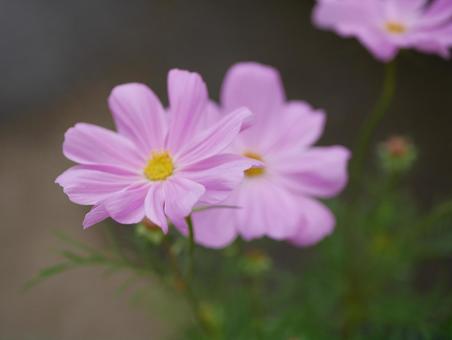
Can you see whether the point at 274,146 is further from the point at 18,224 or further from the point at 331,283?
the point at 18,224

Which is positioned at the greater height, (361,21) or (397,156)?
(361,21)

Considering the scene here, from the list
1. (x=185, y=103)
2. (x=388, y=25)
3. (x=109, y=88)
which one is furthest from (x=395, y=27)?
(x=109, y=88)

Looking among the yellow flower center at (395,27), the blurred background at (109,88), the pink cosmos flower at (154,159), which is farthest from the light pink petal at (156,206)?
the blurred background at (109,88)

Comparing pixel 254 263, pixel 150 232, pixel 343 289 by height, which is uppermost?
pixel 150 232

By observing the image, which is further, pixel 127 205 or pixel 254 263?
pixel 254 263

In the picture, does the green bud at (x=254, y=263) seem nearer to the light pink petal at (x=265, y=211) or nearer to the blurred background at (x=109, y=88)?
the light pink petal at (x=265, y=211)

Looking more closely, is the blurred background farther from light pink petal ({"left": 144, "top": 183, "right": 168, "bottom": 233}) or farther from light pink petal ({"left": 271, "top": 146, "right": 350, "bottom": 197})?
light pink petal ({"left": 144, "top": 183, "right": 168, "bottom": 233})

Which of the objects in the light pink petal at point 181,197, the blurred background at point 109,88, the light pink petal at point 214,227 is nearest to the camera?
the light pink petal at point 181,197

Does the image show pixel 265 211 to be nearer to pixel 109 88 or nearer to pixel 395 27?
pixel 395 27
